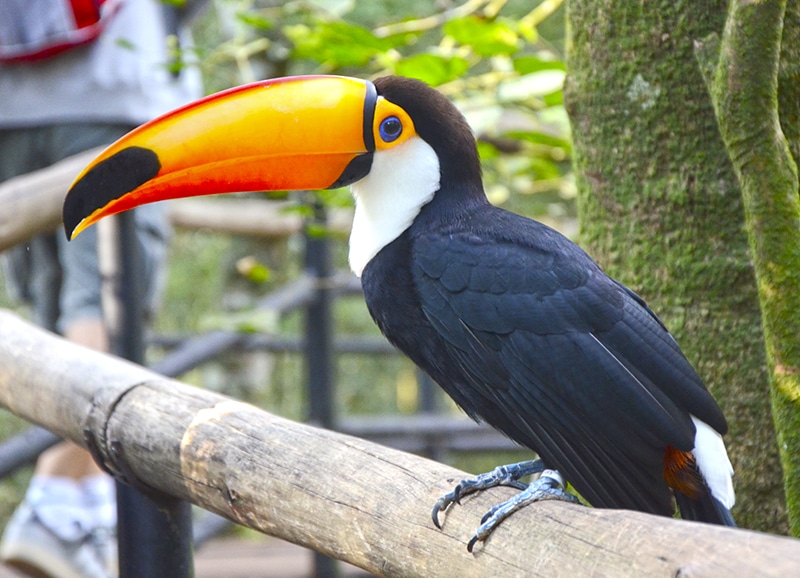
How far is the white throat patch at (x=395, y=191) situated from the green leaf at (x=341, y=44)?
1.53ft

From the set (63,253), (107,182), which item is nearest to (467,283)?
(107,182)

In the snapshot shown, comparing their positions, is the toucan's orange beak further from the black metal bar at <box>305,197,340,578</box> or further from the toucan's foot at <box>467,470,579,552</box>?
the black metal bar at <box>305,197,340,578</box>

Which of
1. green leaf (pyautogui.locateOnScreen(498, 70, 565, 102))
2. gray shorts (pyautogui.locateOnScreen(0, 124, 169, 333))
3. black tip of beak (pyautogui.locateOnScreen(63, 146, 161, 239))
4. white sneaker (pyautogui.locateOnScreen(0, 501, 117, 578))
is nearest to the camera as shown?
black tip of beak (pyautogui.locateOnScreen(63, 146, 161, 239))

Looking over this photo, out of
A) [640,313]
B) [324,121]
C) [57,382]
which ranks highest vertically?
[324,121]

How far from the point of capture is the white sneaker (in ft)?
7.97

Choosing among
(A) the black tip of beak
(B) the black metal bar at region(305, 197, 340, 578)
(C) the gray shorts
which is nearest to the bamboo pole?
(A) the black tip of beak

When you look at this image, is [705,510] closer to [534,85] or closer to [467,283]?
[467,283]

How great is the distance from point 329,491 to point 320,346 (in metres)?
2.27

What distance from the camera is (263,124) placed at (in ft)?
5.44

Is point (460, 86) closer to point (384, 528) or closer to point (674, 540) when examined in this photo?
point (384, 528)

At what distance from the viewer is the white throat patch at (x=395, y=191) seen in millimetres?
1693

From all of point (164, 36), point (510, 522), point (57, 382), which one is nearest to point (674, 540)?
point (510, 522)

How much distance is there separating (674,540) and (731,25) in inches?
28.4

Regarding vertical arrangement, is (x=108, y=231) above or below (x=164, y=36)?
below
